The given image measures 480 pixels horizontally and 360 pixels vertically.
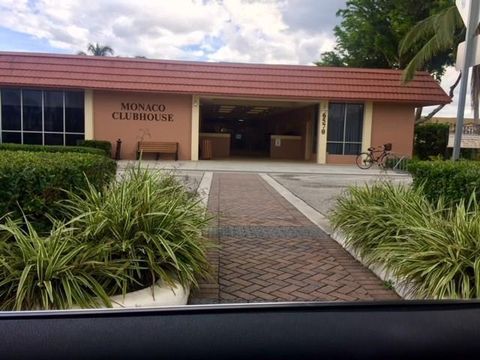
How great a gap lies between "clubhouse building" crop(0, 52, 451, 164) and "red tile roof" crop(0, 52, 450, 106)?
0.04 m

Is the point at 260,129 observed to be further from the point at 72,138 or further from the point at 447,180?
the point at 447,180

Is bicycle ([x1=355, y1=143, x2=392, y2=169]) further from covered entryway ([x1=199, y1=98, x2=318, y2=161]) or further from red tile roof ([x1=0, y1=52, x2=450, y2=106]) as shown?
covered entryway ([x1=199, y1=98, x2=318, y2=161])

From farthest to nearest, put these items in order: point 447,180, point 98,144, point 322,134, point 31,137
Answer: point 322,134, point 31,137, point 98,144, point 447,180

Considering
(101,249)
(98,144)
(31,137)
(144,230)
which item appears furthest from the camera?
(31,137)

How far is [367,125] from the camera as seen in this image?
70.3 feet

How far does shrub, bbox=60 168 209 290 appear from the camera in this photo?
376 centimetres

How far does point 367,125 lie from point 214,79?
7.42 m

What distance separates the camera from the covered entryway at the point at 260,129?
76.9 feet

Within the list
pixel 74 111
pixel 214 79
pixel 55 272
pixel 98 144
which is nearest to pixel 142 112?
pixel 98 144

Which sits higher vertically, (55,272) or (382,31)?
(382,31)

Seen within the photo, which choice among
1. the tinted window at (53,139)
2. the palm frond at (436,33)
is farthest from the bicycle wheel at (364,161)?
the tinted window at (53,139)

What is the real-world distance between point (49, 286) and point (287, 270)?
2420 mm

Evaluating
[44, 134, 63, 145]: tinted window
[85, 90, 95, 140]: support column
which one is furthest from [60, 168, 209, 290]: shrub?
[44, 134, 63, 145]: tinted window

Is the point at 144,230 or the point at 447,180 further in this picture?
the point at 447,180
